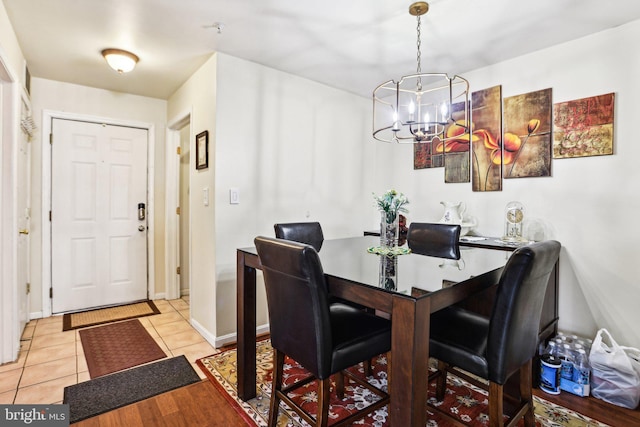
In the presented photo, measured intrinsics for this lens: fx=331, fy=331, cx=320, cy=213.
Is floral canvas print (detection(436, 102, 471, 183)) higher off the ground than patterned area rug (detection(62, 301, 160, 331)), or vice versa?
floral canvas print (detection(436, 102, 471, 183))

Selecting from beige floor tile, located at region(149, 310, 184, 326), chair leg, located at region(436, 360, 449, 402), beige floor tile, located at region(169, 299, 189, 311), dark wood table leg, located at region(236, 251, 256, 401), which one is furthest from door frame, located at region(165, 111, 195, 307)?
chair leg, located at region(436, 360, 449, 402)

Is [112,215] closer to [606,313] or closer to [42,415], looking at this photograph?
[42,415]

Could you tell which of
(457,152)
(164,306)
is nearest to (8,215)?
(164,306)

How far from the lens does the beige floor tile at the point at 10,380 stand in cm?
201

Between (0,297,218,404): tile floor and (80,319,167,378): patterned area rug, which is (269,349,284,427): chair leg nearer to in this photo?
(0,297,218,404): tile floor

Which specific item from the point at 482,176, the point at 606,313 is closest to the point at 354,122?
the point at 482,176

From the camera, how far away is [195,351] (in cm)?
256

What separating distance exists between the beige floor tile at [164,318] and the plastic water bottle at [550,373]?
2.99m

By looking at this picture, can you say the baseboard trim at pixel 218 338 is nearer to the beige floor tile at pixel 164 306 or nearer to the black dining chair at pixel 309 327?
the beige floor tile at pixel 164 306

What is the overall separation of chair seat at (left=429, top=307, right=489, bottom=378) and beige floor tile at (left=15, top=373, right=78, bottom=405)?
6.98ft

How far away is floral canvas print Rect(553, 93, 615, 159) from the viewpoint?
2.27m

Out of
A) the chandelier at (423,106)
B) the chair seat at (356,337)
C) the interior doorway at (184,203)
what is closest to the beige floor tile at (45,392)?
the chair seat at (356,337)

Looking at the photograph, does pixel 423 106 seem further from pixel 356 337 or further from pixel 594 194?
pixel 356 337

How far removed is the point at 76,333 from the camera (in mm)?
2863
